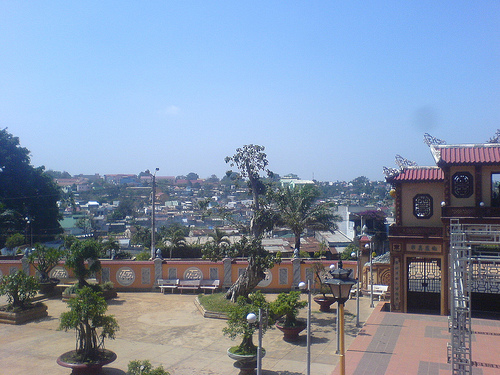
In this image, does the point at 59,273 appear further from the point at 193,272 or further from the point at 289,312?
the point at 289,312

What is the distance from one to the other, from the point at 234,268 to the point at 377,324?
755 cm

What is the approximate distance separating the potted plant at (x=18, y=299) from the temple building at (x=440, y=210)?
41.3 ft

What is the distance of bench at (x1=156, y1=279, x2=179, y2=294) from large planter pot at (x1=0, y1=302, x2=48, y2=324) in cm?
A: 579

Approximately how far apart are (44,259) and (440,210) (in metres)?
16.5

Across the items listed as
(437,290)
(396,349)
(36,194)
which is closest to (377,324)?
(396,349)

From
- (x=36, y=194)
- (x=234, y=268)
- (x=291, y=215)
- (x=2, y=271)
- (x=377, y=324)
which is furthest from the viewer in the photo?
(x=36, y=194)

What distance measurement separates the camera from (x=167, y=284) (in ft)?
69.8

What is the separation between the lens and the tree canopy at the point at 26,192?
42781 mm

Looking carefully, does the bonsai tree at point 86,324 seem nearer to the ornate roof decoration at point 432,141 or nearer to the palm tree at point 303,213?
the ornate roof decoration at point 432,141

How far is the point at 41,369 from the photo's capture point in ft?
37.1

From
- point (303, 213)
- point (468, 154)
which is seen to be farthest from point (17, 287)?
point (303, 213)

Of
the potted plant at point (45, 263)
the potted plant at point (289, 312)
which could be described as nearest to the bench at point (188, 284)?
the potted plant at point (45, 263)

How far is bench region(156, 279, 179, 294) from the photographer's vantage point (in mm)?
21072

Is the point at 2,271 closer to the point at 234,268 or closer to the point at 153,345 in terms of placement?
the point at 234,268
